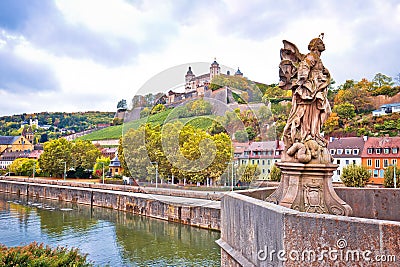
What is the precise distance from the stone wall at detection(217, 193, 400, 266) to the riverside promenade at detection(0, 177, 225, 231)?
19508 mm

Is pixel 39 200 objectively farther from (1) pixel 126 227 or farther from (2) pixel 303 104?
(2) pixel 303 104

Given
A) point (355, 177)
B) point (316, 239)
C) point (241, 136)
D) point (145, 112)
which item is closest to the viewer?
point (316, 239)

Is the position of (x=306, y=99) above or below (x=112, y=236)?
above

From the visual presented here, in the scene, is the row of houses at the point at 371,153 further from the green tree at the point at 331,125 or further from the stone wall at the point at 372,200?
the stone wall at the point at 372,200

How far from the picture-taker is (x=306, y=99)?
7.73 meters

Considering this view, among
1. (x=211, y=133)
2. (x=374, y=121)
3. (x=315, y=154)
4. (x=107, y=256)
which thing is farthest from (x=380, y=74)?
(x=315, y=154)

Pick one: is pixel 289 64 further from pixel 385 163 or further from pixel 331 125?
pixel 331 125

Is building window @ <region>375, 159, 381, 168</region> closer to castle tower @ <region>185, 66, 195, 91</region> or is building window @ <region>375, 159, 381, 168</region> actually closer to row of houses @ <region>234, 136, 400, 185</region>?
row of houses @ <region>234, 136, 400, 185</region>

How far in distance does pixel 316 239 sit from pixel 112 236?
2053cm

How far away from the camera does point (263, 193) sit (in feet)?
29.8

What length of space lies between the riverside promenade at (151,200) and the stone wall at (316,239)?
19508 mm

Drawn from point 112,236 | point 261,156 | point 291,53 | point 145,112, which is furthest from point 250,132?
point 291,53

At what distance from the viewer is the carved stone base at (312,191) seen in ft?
23.9

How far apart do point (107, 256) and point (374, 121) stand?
59.1 meters
